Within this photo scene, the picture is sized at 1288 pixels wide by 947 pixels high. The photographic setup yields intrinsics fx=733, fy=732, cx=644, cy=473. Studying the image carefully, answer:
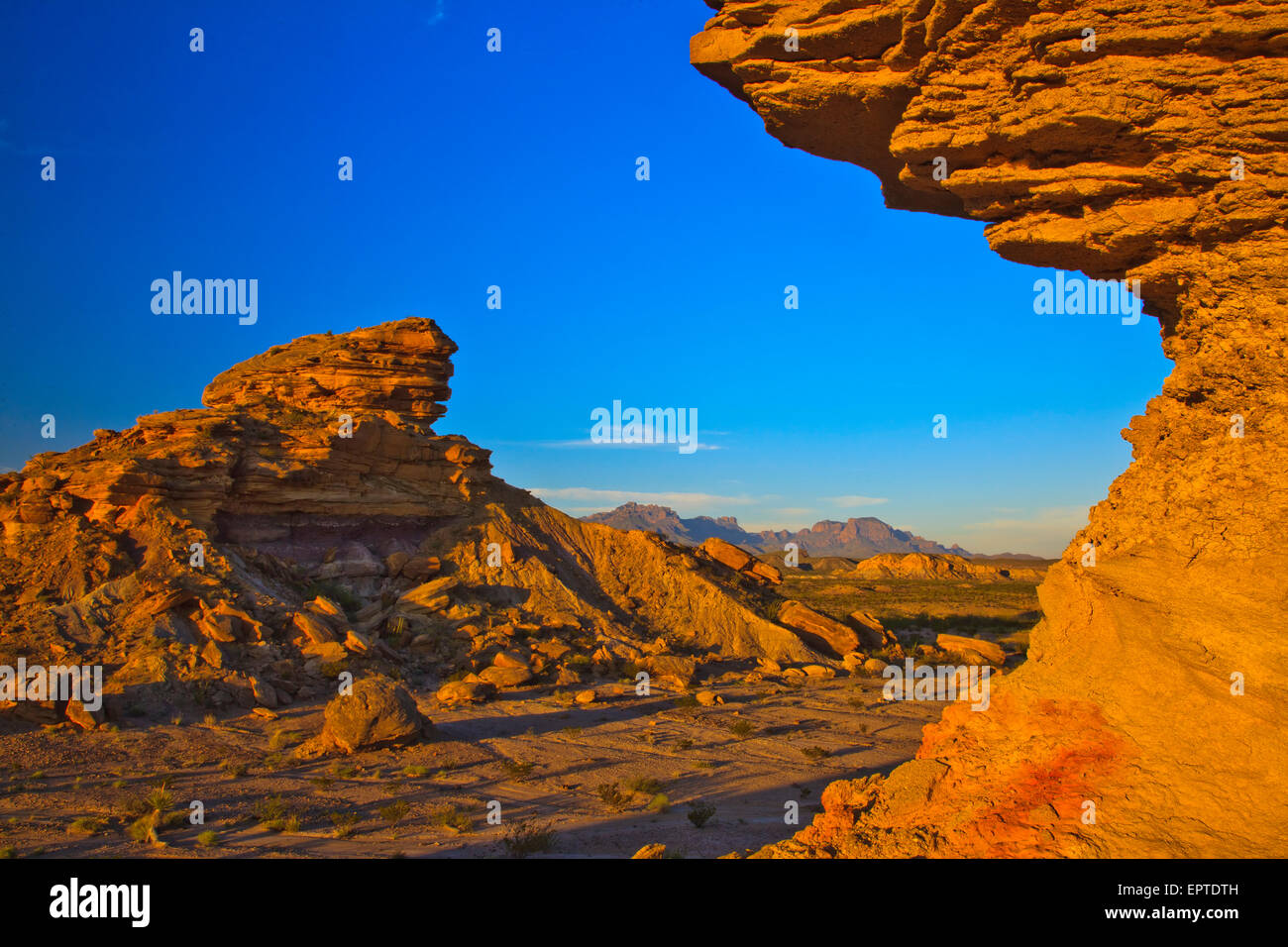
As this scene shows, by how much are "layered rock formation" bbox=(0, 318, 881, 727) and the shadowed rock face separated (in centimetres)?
1591

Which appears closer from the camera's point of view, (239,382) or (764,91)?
(764,91)

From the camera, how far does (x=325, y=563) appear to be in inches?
984

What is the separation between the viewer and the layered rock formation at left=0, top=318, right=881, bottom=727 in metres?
19.1

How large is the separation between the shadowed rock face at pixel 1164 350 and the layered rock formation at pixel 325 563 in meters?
15.9

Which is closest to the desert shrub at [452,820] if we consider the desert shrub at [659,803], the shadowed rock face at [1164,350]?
the desert shrub at [659,803]

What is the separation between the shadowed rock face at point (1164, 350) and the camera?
5969mm

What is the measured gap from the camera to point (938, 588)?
6328 cm

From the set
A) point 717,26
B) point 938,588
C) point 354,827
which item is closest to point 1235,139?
point 717,26

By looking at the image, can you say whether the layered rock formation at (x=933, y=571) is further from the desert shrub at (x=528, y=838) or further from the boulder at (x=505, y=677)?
the desert shrub at (x=528, y=838)

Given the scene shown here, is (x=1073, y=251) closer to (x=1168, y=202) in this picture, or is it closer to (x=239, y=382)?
(x=1168, y=202)

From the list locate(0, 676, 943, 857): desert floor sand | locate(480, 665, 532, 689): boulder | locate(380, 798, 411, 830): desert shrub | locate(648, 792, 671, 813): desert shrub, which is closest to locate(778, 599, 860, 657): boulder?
locate(0, 676, 943, 857): desert floor sand

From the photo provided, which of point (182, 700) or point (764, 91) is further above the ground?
point (764, 91)

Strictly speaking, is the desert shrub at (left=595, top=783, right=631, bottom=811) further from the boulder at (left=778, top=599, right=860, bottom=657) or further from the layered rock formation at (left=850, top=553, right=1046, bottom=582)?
the layered rock formation at (left=850, top=553, right=1046, bottom=582)

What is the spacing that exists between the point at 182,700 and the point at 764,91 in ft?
60.0
